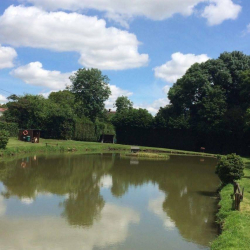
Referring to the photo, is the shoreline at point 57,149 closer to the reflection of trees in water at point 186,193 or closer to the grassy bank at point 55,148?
the grassy bank at point 55,148

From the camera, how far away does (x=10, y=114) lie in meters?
38.5

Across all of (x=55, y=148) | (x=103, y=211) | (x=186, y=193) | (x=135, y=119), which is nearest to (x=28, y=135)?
(x=55, y=148)

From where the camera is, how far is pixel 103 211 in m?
10.1

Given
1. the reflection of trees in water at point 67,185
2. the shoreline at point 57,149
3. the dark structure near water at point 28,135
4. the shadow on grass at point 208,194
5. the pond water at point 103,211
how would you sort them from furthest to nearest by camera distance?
1. the dark structure near water at point 28,135
2. the shoreline at point 57,149
3. the shadow on grass at point 208,194
4. the reflection of trees in water at point 67,185
5. the pond water at point 103,211

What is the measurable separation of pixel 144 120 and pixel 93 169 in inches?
888

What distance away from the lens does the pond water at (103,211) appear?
7.42 m

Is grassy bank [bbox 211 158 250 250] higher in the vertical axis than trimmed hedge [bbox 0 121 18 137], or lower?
lower

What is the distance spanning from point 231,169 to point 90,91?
37.4 meters

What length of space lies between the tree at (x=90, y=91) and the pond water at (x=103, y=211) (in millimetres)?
30441

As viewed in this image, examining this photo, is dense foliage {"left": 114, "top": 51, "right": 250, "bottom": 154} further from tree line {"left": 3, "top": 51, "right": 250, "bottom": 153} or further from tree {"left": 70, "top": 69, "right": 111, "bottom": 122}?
A: tree {"left": 70, "top": 69, "right": 111, "bottom": 122}

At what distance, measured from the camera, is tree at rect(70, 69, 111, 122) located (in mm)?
48094

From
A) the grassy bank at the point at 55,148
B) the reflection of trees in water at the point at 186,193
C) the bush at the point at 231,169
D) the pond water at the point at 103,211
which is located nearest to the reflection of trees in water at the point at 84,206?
the pond water at the point at 103,211

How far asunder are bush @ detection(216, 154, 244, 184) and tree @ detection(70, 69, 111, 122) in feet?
119

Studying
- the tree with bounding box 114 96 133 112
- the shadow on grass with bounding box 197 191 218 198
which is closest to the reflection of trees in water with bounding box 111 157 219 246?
the shadow on grass with bounding box 197 191 218 198
